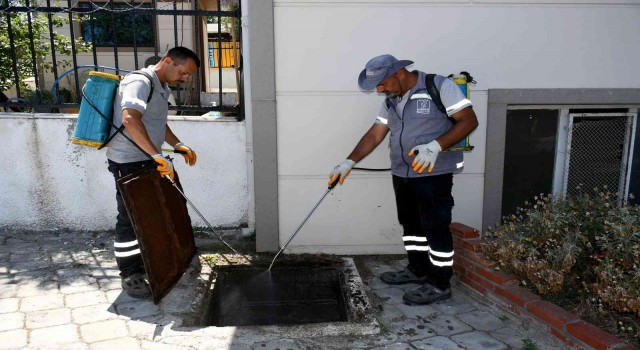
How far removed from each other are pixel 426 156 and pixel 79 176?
3.66 meters

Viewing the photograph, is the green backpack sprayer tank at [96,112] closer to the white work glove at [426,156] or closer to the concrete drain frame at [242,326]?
the concrete drain frame at [242,326]

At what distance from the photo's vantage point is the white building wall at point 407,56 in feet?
14.6

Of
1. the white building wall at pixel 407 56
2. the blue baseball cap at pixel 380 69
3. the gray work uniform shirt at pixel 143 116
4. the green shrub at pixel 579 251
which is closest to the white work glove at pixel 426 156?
the blue baseball cap at pixel 380 69

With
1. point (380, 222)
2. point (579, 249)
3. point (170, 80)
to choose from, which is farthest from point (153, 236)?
point (579, 249)

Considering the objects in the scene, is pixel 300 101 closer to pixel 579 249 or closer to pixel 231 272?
pixel 231 272

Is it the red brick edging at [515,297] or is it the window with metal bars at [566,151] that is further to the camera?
the window with metal bars at [566,151]

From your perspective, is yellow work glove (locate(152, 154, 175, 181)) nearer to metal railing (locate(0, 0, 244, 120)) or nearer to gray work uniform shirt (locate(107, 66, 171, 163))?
gray work uniform shirt (locate(107, 66, 171, 163))

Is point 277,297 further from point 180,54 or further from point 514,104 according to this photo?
point 514,104

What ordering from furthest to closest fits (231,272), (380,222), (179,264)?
(380,222), (231,272), (179,264)

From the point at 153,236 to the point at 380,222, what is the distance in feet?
6.97

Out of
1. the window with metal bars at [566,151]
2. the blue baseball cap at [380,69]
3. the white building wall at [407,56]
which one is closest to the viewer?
the blue baseball cap at [380,69]

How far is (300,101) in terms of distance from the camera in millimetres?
4547

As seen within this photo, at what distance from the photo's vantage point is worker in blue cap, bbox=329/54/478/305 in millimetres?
3500

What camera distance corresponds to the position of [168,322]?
3.48 meters
